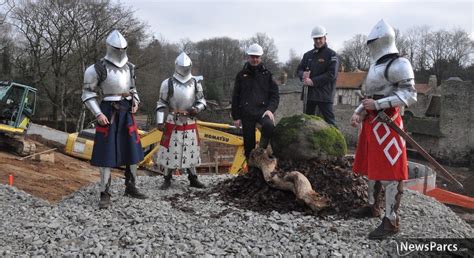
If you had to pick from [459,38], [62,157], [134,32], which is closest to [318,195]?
[62,157]

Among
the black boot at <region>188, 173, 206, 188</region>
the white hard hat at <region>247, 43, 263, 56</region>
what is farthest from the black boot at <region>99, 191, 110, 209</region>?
the white hard hat at <region>247, 43, 263, 56</region>

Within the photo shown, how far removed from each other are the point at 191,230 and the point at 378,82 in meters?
2.18

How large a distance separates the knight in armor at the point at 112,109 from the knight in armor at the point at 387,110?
8.64 feet

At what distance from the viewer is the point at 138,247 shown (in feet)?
12.1

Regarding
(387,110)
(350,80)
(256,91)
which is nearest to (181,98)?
(256,91)

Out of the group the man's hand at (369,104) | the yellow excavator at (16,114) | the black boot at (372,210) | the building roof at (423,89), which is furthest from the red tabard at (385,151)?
the building roof at (423,89)

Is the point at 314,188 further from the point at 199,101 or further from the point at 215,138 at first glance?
the point at 215,138

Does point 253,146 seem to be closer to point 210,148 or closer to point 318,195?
point 318,195

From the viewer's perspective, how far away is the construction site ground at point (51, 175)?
27.6 feet

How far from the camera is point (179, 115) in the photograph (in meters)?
5.76

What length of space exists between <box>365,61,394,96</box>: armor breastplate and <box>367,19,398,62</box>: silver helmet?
11 centimetres

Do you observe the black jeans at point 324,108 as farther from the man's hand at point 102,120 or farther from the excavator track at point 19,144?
the excavator track at point 19,144

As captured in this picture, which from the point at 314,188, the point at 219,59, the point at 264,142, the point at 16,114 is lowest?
the point at 314,188

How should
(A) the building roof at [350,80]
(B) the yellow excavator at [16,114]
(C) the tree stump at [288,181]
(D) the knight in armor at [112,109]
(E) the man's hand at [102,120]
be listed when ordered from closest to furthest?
(C) the tree stump at [288,181], (E) the man's hand at [102,120], (D) the knight in armor at [112,109], (B) the yellow excavator at [16,114], (A) the building roof at [350,80]
